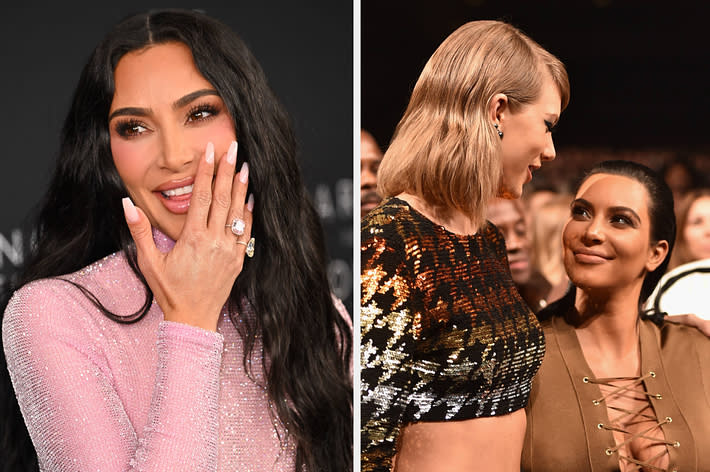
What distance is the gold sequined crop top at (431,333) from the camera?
1.57 meters

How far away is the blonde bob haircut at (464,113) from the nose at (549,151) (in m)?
0.09

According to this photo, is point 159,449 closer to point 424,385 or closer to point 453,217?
point 424,385

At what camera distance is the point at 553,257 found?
5.50 feet

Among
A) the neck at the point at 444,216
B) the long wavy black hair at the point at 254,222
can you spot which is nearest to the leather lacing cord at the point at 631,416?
the neck at the point at 444,216

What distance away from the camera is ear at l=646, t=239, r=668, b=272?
5.45 feet

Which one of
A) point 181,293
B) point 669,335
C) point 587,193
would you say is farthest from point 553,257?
point 181,293

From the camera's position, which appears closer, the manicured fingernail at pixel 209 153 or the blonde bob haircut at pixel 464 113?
the manicured fingernail at pixel 209 153

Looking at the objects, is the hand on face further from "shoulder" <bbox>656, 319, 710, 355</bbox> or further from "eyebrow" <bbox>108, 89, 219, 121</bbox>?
"shoulder" <bbox>656, 319, 710, 355</bbox>

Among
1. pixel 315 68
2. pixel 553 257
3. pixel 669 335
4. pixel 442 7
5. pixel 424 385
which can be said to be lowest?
pixel 424 385

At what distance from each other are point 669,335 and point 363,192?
2.61 ft

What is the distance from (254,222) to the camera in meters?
1.47

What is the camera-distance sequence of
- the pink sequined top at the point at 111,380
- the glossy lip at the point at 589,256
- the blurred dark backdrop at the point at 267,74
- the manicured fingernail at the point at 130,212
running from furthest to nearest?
the glossy lip at the point at 589,256
the blurred dark backdrop at the point at 267,74
the manicured fingernail at the point at 130,212
the pink sequined top at the point at 111,380

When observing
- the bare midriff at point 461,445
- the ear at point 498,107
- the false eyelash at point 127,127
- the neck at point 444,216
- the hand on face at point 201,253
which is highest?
the ear at point 498,107

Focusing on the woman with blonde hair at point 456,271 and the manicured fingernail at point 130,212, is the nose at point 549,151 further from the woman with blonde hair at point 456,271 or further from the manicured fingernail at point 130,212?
the manicured fingernail at point 130,212
